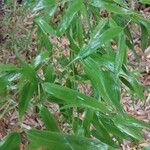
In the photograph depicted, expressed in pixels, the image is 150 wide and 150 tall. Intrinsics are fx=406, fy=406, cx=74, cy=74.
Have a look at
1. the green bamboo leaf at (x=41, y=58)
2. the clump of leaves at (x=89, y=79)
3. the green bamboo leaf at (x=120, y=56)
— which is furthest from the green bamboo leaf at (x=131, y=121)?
the green bamboo leaf at (x=41, y=58)

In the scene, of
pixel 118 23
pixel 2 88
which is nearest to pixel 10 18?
pixel 118 23

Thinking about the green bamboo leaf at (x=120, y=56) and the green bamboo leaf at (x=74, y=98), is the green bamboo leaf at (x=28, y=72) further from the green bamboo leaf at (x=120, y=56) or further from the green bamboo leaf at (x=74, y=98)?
the green bamboo leaf at (x=120, y=56)

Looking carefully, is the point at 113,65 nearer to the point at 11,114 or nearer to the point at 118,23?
the point at 118,23

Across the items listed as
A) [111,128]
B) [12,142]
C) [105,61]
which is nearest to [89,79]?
[105,61]

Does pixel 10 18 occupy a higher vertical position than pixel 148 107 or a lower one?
higher

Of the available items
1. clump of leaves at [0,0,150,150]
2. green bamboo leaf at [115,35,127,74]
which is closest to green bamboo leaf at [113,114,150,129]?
clump of leaves at [0,0,150,150]

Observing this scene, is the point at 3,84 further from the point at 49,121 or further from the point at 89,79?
the point at 89,79

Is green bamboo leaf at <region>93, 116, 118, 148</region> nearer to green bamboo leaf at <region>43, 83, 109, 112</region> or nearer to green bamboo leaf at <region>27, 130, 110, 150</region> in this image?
green bamboo leaf at <region>43, 83, 109, 112</region>
